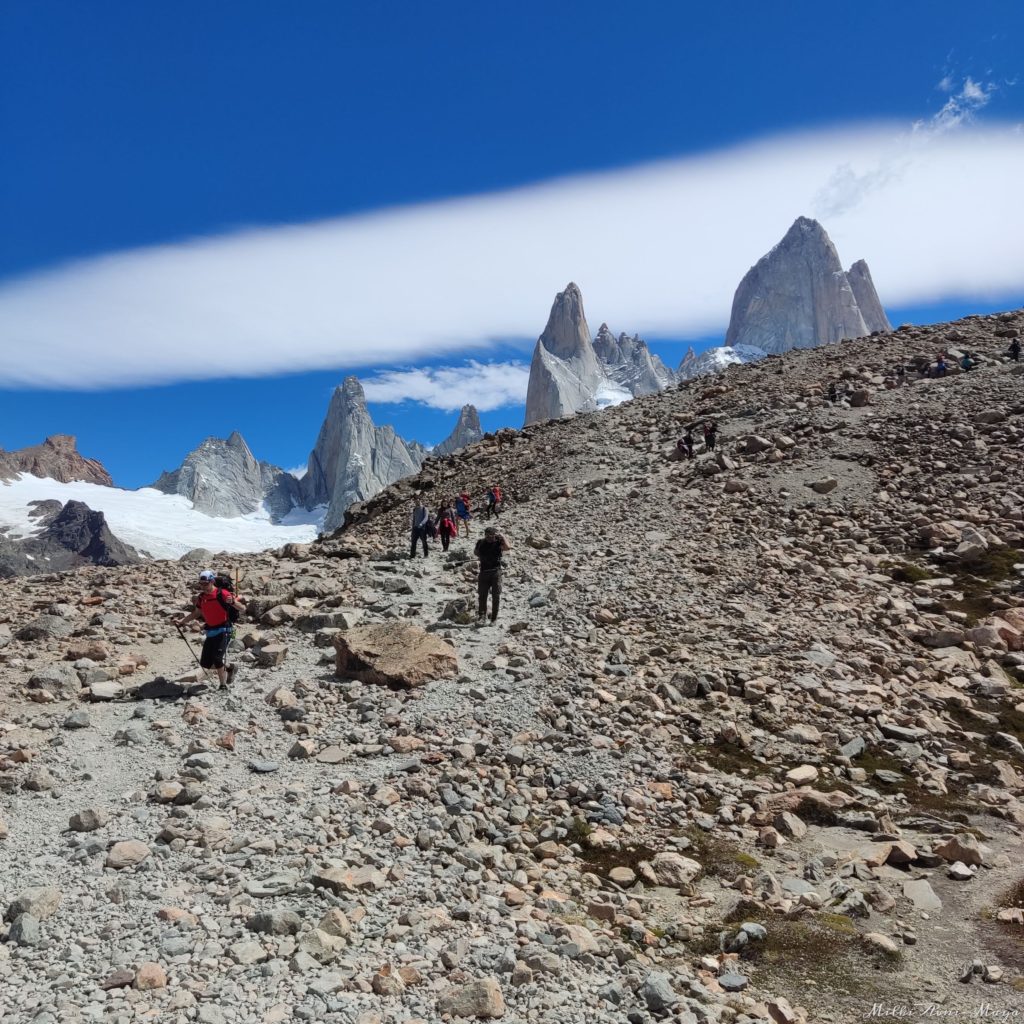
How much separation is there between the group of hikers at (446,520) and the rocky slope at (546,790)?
61.1 inches

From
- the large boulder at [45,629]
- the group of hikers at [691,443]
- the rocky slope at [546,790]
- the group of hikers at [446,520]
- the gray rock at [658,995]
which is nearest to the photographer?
the gray rock at [658,995]

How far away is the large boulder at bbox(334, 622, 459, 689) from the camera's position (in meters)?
13.7

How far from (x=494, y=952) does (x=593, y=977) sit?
94 centimetres

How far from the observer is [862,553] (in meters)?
22.5

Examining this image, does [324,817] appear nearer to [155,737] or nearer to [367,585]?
[155,737]

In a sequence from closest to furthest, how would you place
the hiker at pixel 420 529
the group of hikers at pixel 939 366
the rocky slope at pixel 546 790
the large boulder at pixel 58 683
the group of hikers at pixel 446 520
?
1. the rocky slope at pixel 546 790
2. the large boulder at pixel 58 683
3. the hiker at pixel 420 529
4. the group of hikers at pixel 446 520
5. the group of hikers at pixel 939 366

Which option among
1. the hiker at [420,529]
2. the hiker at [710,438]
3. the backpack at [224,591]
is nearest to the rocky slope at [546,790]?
the hiker at [420,529]

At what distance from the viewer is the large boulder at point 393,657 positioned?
1373cm

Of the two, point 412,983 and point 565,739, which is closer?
point 412,983

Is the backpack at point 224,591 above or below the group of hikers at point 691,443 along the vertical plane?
below

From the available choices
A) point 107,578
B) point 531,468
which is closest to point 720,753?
point 107,578

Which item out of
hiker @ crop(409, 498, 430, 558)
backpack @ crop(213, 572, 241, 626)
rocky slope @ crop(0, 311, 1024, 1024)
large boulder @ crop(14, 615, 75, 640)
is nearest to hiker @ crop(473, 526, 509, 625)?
rocky slope @ crop(0, 311, 1024, 1024)

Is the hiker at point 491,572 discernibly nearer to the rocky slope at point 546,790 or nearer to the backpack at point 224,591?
the rocky slope at point 546,790

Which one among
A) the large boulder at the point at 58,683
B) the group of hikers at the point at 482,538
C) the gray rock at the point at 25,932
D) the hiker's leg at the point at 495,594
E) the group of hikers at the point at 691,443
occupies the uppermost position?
the group of hikers at the point at 691,443
